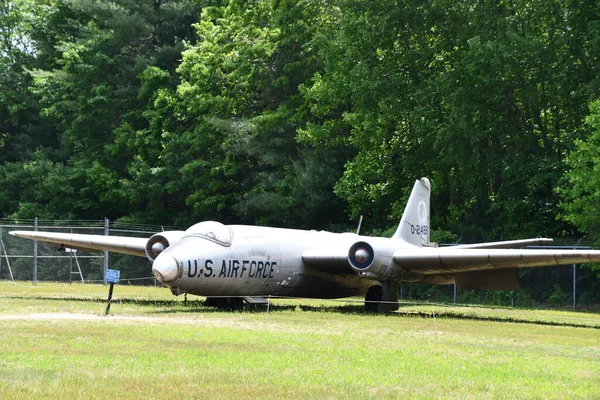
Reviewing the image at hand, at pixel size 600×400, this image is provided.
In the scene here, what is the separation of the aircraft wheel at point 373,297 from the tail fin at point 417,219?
1856 millimetres

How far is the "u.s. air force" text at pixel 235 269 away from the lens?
23.7 meters

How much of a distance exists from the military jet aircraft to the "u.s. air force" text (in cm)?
2

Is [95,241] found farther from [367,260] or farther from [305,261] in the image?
[367,260]

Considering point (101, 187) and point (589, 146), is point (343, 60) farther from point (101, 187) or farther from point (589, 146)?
point (101, 187)

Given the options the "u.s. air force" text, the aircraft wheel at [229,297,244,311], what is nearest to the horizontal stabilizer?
the "u.s. air force" text

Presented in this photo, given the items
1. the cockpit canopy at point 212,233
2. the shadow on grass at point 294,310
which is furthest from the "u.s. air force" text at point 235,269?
the shadow on grass at point 294,310

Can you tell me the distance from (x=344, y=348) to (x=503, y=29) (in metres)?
26.4

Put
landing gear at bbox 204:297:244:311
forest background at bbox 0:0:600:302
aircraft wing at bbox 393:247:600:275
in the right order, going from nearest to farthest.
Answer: aircraft wing at bbox 393:247:600:275 < landing gear at bbox 204:297:244:311 < forest background at bbox 0:0:600:302

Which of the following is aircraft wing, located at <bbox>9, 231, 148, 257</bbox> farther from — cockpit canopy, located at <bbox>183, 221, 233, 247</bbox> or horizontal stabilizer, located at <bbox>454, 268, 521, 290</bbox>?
horizontal stabilizer, located at <bbox>454, 268, 521, 290</bbox>

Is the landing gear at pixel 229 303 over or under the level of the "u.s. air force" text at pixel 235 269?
under

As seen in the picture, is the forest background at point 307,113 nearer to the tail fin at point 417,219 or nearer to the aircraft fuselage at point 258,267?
the tail fin at point 417,219

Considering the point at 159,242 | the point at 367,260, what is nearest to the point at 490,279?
the point at 367,260

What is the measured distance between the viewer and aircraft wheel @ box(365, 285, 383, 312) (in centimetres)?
2888

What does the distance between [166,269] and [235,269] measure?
7.97 ft
